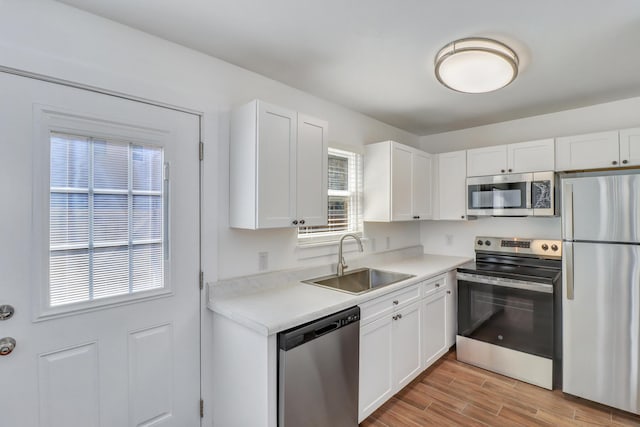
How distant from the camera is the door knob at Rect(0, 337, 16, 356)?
1.32 meters

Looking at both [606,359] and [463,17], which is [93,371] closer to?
[463,17]


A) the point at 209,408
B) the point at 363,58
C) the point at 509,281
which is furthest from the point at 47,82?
the point at 509,281

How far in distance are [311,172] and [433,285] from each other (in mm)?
1583

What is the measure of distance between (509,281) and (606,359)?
31.3 inches

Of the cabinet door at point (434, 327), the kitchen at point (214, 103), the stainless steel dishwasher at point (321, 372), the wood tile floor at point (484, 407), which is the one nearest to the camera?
the kitchen at point (214, 103)

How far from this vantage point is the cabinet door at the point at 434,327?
2749 mm

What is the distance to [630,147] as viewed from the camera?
255 cm

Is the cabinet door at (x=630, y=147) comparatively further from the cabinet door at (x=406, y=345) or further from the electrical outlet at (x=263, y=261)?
the electrical outlet at (x=263, y=261)

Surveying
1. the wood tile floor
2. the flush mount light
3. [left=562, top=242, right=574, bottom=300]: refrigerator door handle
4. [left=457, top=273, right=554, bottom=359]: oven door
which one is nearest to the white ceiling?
the flush mount light

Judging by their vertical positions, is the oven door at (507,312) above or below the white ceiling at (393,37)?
below

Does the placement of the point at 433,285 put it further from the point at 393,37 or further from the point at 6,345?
the point at 6,345

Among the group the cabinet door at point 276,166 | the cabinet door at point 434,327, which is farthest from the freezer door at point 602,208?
the cabinet door at point 276,166

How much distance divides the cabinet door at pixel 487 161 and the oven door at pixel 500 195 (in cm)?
7

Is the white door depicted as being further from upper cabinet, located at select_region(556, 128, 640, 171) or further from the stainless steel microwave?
upper cabinet, located at select_region(556, 128, 640, 171)
